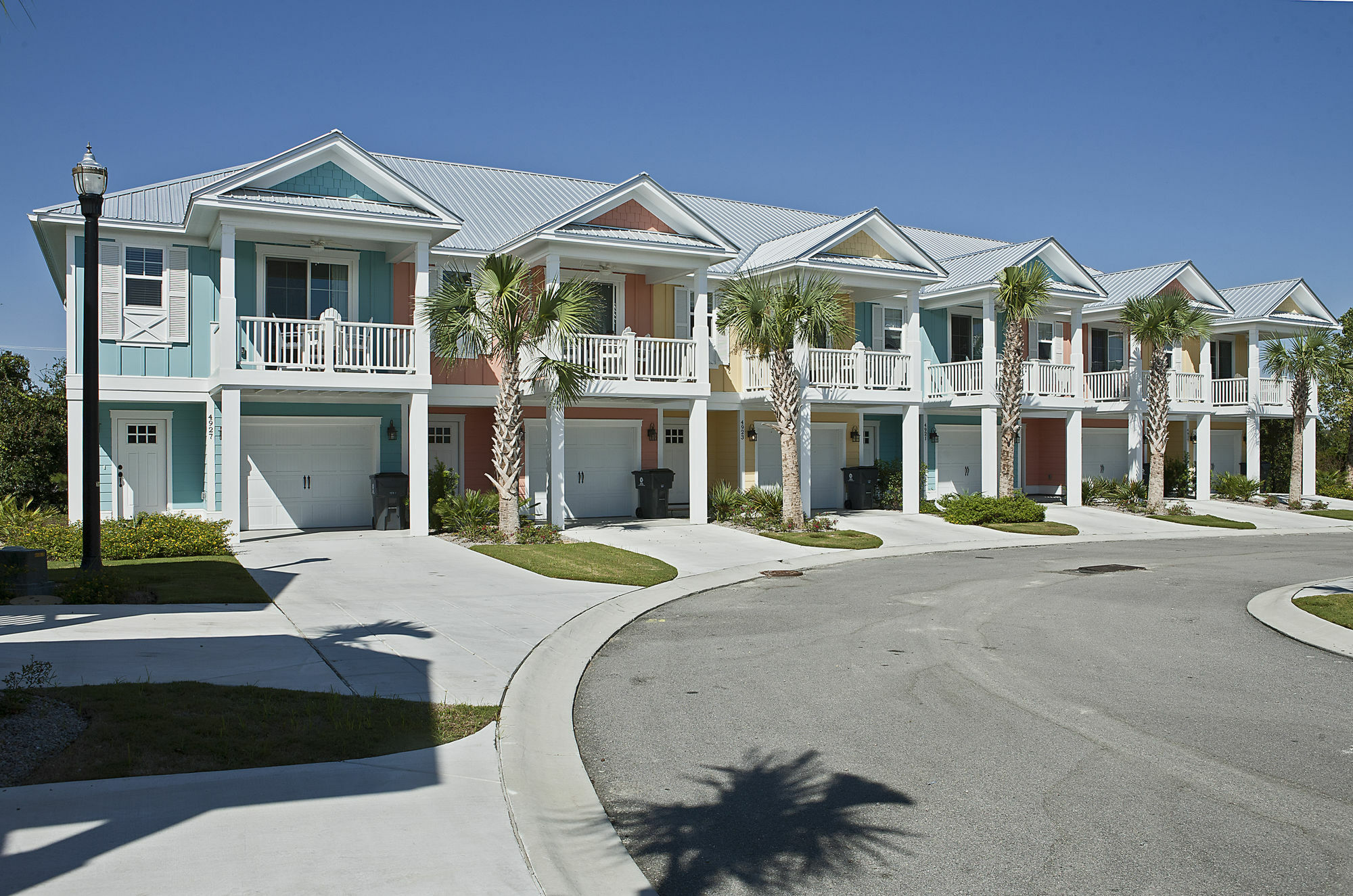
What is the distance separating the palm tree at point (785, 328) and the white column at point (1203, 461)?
15727 millimetres

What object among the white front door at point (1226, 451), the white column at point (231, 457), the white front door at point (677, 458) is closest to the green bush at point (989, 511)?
the white front door at point (677, 458)

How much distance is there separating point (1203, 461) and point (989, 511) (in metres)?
11.5

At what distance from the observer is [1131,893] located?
4402 mm

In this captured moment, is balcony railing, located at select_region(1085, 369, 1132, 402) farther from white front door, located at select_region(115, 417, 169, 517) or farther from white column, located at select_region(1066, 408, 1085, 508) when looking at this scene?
white front door, located at select_region(115, 417, 169, 517)

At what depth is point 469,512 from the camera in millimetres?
18734

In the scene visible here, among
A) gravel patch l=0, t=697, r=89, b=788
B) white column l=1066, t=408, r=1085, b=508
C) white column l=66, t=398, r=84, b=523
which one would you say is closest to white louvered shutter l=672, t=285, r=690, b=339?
white column l=1066, t=408, r=1085, b=508

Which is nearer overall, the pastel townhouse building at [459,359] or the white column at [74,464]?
the white column at [74,464]

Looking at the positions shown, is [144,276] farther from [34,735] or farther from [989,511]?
[989,511]

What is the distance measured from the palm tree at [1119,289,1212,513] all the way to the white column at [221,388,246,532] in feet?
73.3

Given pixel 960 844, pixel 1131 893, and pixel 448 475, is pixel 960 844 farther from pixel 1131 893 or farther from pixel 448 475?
pixel 448 475

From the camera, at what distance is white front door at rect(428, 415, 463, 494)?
2214 cm

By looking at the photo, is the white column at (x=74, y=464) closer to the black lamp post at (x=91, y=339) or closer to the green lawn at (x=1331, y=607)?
the black lamp post at (x=91, y=339)

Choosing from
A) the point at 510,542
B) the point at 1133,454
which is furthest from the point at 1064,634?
the point at 1133,454

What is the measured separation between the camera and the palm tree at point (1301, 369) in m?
30.3
